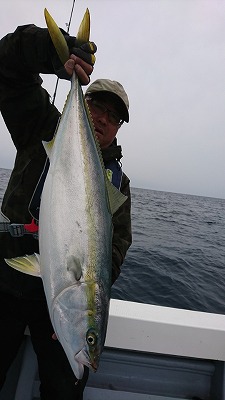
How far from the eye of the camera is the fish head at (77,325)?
4.73 feet

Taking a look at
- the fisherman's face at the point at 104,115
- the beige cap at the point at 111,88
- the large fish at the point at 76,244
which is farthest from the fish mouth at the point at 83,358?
the beige cap at the point at 111,88

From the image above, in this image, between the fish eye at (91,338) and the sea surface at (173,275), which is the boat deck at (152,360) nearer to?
the fish eye at (91,338)

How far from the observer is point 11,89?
6.53 ft

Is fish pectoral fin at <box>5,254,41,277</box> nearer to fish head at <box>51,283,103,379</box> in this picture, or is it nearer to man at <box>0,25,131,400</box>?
fish head at <box>51,283,103,379</box>

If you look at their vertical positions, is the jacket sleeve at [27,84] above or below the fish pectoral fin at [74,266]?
above

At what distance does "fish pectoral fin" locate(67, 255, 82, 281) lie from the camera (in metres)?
1.45

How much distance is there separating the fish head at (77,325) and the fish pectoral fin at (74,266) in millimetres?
47

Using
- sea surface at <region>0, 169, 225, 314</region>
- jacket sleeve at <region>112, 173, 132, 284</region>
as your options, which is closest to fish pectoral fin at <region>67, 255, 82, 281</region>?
jacket sleeve at <region>112, 173, 132, 284</region>

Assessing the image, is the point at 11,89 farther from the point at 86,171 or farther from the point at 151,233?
the point at 151,233

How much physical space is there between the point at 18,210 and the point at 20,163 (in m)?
0.34


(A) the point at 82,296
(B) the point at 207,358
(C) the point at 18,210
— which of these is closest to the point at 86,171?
(A) the point at 82,296

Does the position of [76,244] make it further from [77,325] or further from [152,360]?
[152,360]

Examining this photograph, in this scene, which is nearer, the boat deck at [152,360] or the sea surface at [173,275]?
the boat deck at [152,360]

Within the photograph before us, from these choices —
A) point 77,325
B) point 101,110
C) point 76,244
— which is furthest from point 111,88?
point 77,325
